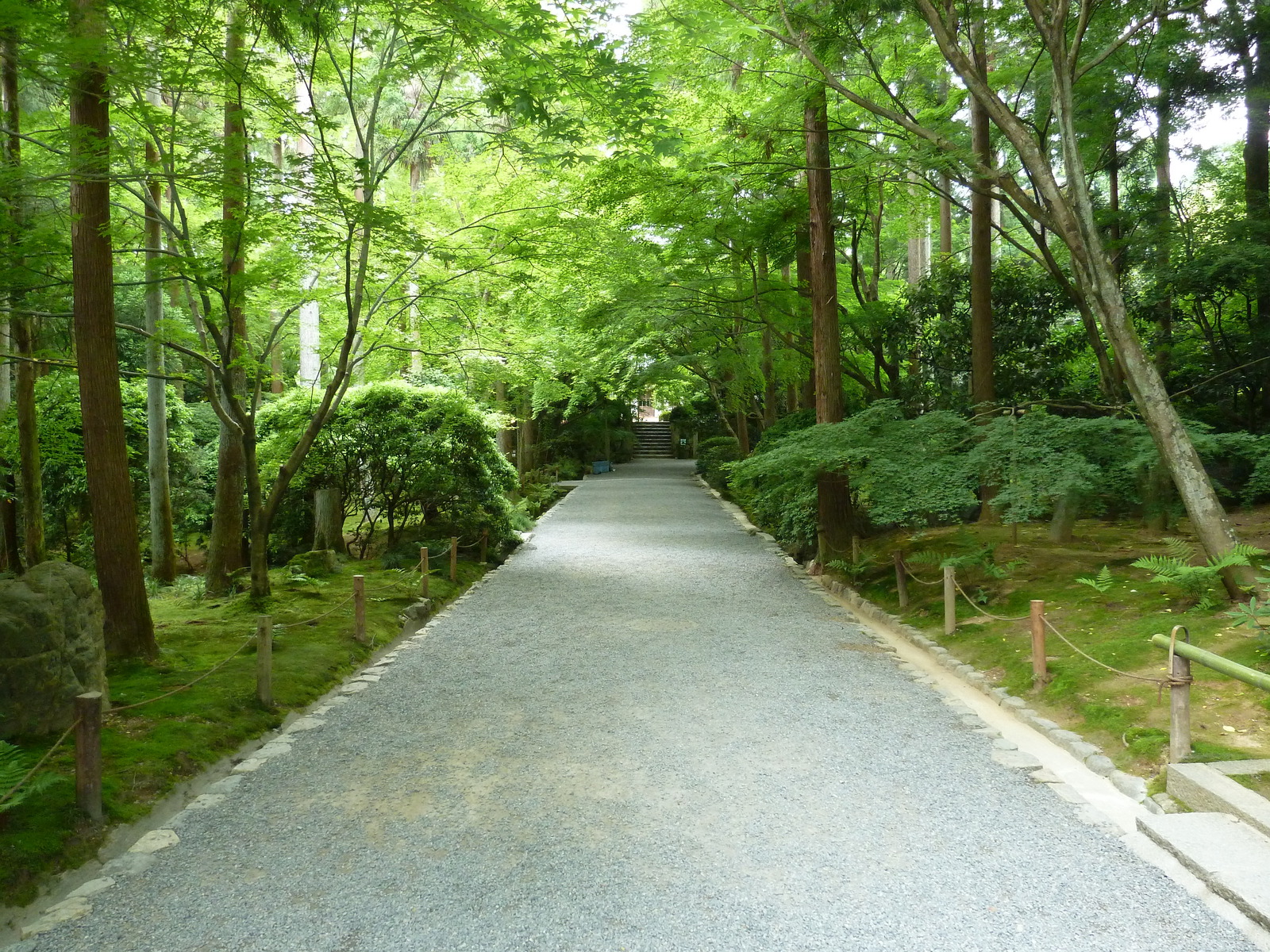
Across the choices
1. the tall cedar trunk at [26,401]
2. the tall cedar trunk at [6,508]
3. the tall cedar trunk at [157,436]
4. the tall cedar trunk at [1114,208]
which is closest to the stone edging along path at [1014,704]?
the tall cedar trunk at [1114,208]

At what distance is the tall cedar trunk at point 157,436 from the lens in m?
9.36

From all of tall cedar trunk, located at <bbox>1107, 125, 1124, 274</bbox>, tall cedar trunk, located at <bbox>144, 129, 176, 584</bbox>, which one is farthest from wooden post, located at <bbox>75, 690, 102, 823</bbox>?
tall cedar trunk, located at <bbox>1107, 125, 1124, 274</bbox>

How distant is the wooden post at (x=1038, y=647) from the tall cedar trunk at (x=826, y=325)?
16.1ft

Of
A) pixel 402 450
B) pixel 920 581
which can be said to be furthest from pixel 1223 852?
pixel 402 450

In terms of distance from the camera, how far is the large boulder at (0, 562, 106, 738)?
4574 mm

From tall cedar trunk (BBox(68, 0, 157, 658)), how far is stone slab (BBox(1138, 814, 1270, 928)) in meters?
6.60

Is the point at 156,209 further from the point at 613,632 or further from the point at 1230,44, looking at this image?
the point at 1230,44

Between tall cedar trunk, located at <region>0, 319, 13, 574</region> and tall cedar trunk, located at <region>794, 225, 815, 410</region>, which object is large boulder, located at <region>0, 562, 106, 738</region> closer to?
tall cedar trunk, located at <region>0, 319, 13, 574</region>

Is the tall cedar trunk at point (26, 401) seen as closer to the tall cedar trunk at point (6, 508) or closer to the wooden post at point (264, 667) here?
the tall cedar trunk at point (6, 508)

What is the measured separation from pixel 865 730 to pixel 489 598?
19.6ft

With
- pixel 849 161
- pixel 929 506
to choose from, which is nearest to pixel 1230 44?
pixel 849 161

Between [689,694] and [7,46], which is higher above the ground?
[7,46]

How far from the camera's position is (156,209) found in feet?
24.7

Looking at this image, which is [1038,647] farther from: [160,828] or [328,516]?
[328,516]
